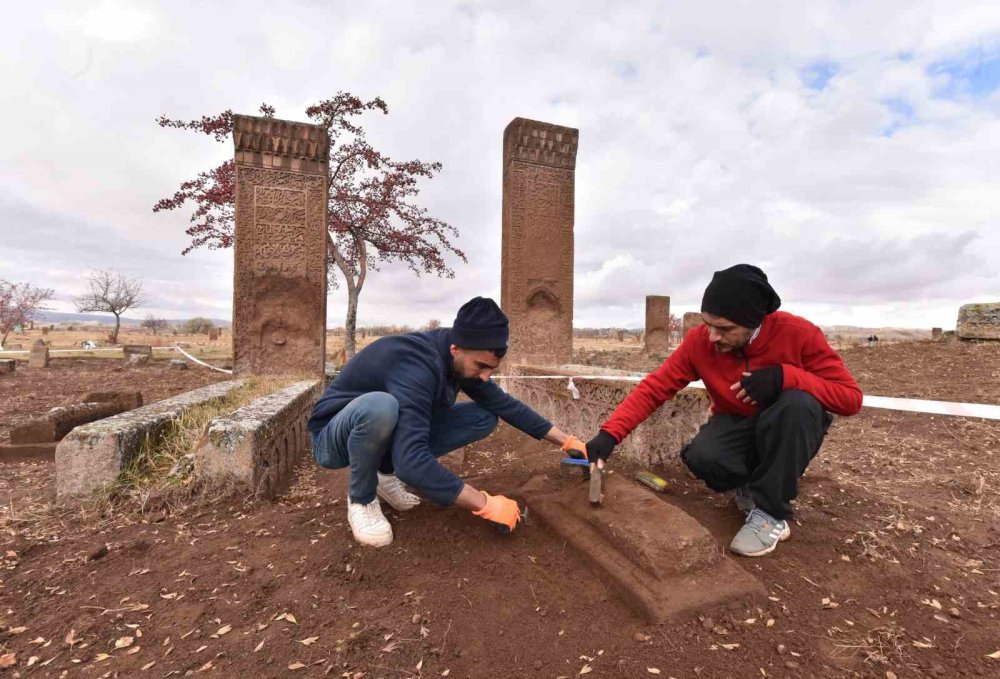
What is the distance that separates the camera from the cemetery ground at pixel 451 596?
1.66 meters

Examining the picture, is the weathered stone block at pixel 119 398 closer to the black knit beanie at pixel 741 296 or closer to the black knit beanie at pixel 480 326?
the black knit beanie at pixel 480 326

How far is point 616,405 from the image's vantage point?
4.00 metres

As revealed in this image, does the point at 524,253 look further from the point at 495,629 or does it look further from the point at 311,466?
the point at 495,629

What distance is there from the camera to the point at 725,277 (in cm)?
230

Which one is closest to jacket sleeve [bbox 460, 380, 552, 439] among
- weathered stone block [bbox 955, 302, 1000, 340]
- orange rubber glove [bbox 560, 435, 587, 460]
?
orange rubber glove [bbox 560, 435, 587, 460]

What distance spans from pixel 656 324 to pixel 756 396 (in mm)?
15466

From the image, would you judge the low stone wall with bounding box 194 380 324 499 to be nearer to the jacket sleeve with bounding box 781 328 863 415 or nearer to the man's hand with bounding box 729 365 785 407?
the man's hand with bounding box 729 365 785 407

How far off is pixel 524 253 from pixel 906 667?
5942 mm

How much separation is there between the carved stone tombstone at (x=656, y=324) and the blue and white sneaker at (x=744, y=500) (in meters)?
15.0

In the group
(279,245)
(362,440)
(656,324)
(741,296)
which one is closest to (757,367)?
(741,296)

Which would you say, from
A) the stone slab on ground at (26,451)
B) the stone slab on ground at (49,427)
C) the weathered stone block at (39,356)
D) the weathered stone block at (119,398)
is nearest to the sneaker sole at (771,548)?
the stone slab on ground at (49,427)

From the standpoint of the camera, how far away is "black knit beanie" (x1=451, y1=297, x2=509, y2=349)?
2.33 meters

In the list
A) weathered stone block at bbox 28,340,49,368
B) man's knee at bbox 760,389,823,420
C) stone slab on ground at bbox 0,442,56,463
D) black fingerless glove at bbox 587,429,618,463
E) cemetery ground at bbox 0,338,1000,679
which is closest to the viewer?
cemetery ground at bbox 0,338,1000,679

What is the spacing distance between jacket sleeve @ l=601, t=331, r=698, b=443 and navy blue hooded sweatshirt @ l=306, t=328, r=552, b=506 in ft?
1.30
